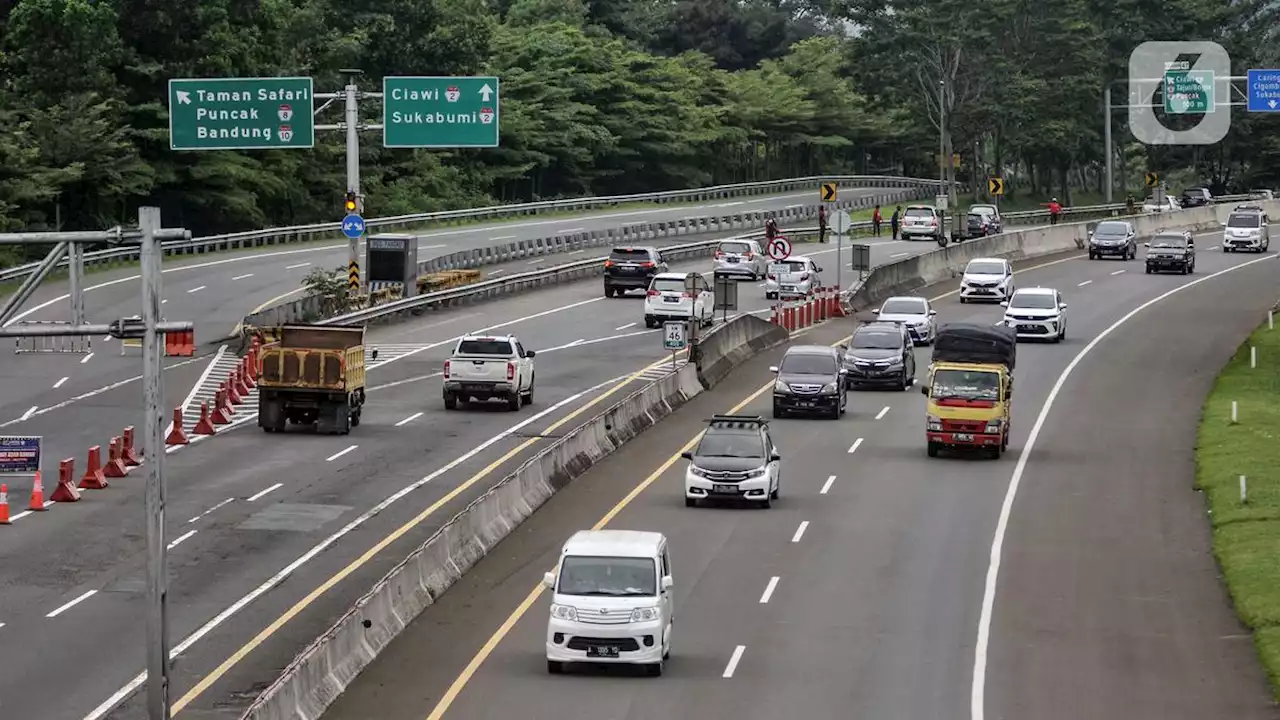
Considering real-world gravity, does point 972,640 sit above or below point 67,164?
below

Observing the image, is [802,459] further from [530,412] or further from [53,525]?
[53,525]

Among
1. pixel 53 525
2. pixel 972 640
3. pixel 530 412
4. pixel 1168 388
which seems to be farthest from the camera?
pixel 1168 388

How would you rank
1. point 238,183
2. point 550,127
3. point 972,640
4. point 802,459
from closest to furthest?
point 972,640 < point 802,459 < point 238,183 < point 550,127

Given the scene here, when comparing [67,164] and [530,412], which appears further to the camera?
[67,164]

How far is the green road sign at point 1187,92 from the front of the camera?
11012 cm

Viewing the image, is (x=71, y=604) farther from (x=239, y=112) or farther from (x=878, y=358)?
(x=239, y=112)

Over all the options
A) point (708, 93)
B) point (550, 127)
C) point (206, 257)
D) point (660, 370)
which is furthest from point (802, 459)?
point (708, 93)

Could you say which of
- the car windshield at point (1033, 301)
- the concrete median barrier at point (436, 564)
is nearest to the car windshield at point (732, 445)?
Result: the concrete median barrier at point (436, 564)

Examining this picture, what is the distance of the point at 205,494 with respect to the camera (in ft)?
127

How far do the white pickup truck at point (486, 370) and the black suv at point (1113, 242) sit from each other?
46219 mm

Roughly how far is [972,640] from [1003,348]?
22.5 m

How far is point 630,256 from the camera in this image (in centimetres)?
7369

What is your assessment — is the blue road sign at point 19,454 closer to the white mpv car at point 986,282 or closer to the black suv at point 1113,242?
the white mpv car at point 986,282

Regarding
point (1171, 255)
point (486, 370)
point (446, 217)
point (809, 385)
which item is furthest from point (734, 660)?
point (446, 217)
